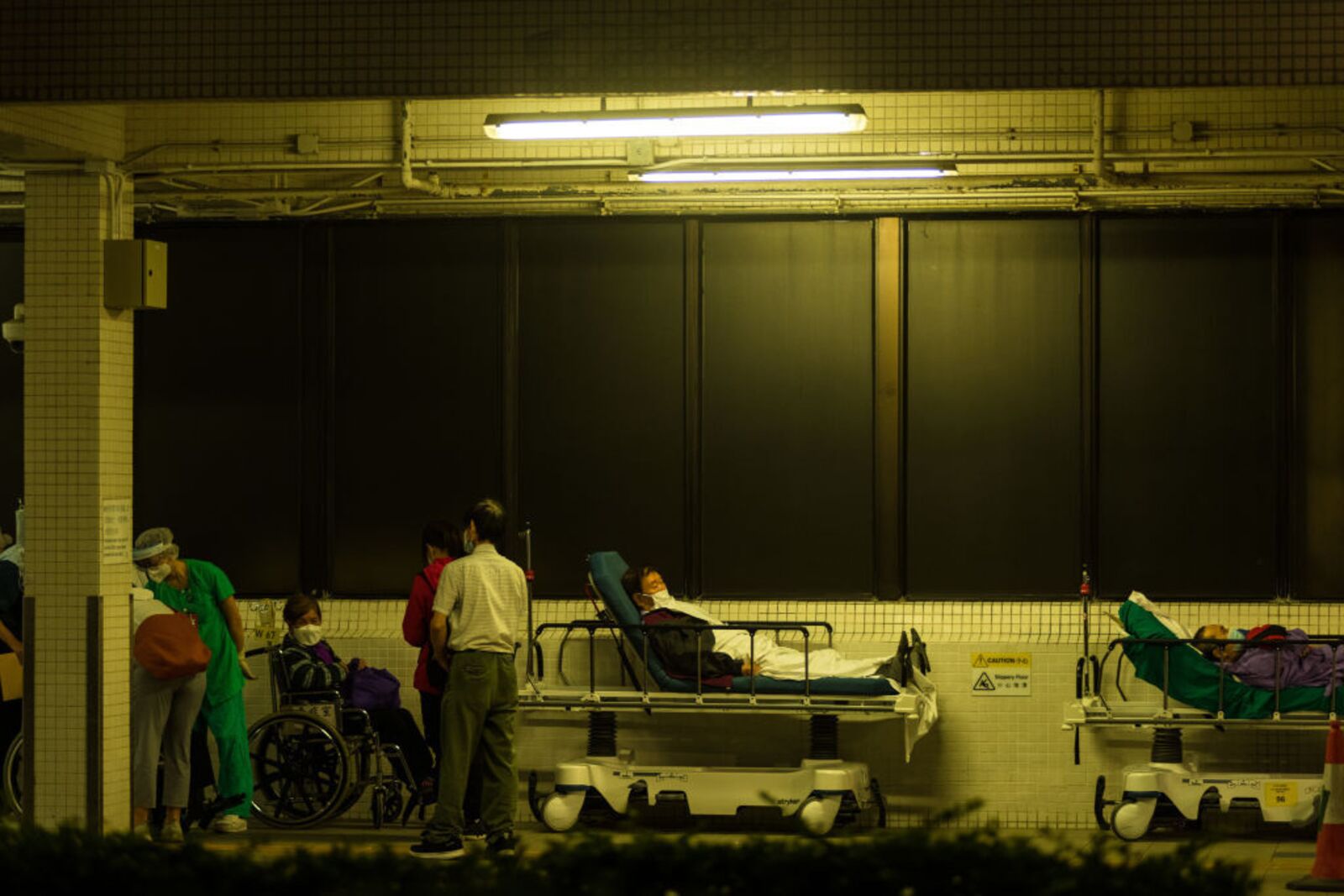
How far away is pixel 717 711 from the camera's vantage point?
34.8 feet

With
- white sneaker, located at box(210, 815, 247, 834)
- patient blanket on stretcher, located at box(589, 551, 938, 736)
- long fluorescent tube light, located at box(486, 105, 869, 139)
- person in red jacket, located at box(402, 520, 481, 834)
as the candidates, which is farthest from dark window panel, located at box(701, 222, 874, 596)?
white sneaker, located at box(210, 815, 247, 834)

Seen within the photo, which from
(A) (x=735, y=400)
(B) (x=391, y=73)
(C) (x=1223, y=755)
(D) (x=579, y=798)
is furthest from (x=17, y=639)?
(C) (x=1223, y=755)

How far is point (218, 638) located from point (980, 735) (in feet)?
14.2

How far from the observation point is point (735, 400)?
1173 cm

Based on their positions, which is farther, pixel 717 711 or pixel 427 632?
pixel 717 711

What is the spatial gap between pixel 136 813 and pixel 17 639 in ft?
4.37

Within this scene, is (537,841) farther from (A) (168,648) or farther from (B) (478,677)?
(A) (168,648)

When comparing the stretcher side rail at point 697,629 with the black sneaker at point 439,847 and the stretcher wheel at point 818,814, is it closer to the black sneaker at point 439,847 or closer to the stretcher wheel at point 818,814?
the stretcher wheel at point 818,814

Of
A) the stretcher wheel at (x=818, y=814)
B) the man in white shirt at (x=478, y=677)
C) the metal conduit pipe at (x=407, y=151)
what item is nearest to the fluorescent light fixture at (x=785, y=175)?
the metal conduit pipe at (x=407, y=151)

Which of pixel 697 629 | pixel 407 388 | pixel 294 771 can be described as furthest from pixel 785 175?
pixel 294 771

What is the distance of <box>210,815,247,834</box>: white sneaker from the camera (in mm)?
10555

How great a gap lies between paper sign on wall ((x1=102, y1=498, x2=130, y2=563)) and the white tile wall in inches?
110

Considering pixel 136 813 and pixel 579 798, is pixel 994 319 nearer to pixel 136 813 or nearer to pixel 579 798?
pixel 579 798

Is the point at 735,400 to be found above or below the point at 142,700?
above
